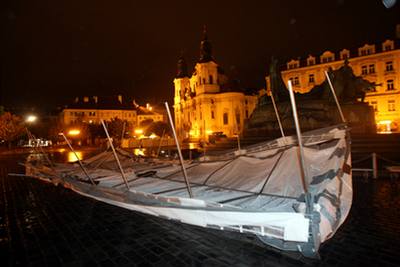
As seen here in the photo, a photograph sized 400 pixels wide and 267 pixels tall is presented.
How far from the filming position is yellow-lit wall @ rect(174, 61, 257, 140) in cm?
7825

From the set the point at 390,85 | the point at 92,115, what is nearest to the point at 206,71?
the point at 92,115

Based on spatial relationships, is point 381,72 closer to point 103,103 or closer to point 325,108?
point 325,108

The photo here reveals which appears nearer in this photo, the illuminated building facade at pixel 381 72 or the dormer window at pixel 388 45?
the illuminated building facade at pixel 381 72

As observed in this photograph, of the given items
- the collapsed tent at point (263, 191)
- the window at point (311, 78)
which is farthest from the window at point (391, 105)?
the collapsed tent at point (263, 191)

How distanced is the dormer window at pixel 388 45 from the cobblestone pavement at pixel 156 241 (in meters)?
56.6

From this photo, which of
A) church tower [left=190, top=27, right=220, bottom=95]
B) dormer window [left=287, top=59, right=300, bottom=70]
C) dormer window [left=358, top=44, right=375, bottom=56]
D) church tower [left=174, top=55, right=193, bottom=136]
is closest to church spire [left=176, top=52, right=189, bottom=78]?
church tower [left=174, top=55, right=193, bottom=136]

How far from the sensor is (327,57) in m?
57.2

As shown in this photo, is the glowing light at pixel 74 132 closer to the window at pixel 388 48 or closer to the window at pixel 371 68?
the window at pixel 371 68

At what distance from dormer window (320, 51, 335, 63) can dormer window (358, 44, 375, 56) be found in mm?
5216

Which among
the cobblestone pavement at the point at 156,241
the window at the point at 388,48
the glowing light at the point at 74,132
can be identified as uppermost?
the window at the point at 388,48

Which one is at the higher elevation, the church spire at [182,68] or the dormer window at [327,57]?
the church spire at [182,68]

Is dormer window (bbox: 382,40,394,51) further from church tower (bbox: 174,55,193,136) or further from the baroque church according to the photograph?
church tower (bbox: 174,55,193,136)

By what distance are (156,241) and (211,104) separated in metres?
76.1

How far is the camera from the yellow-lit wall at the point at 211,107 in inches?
3081
